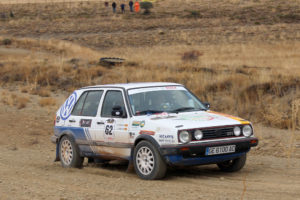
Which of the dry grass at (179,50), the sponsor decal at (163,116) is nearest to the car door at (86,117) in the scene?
the sponsor decal at (163,116)

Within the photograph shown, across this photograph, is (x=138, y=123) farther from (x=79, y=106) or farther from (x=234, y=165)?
(x=79, y=106)

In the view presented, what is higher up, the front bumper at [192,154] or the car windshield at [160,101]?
the car windshield at [160,101]

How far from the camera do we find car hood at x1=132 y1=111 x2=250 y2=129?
883 centimetres

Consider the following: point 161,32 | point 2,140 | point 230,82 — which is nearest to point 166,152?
point 2,140

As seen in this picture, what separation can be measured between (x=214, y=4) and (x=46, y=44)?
104 feet

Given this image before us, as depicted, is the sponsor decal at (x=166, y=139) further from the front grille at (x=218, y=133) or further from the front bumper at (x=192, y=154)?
the front grille at (x=218, y=133)

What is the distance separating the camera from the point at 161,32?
180 ft

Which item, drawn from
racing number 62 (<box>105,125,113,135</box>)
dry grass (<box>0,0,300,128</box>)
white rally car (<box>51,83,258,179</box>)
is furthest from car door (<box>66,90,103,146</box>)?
dry grass (<box>0,0,300,128</box>)

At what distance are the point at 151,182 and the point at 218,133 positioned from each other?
1.27m

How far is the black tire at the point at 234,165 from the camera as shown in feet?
32.0

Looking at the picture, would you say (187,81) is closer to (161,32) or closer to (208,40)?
(208,40)

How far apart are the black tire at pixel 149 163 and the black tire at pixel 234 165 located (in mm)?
1521

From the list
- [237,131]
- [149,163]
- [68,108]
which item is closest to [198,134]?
[237,131]

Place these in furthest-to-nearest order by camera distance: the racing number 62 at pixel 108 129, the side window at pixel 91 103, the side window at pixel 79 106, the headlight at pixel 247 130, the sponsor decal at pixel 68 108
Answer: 1. the sponsor decal at pixel 68 108
2. the side window at pixel 79 106
3. the side window at pixel 91 103
4. the racing number 62 at pixel 108 129
5. the headlight at pixel 247 130
